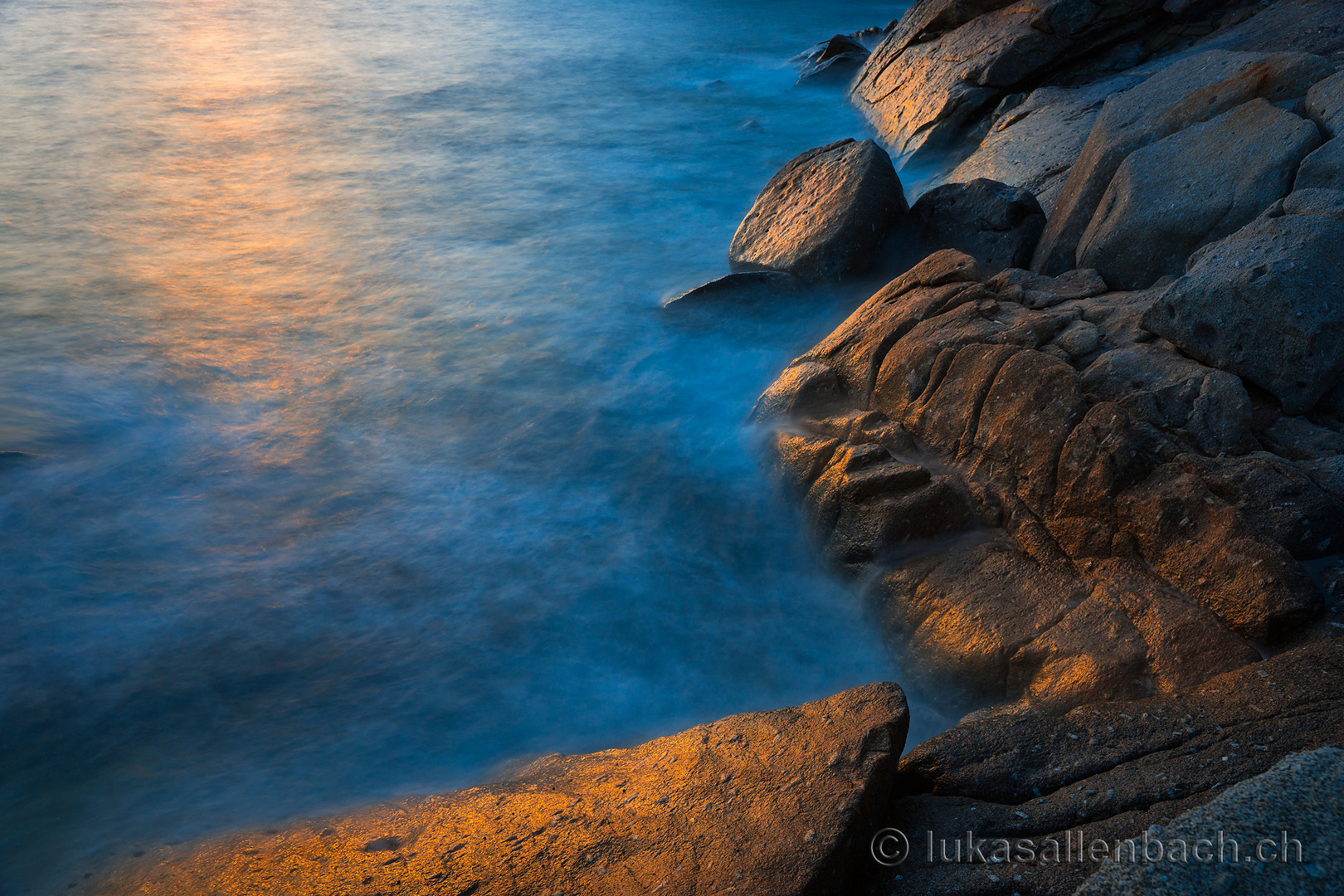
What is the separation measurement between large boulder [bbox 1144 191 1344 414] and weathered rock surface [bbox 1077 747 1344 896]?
2.31m

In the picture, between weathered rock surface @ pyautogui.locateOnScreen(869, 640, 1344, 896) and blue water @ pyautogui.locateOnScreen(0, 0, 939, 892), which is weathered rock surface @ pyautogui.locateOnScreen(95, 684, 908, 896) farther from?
blue water @ pyautogui.locateOnScreen(0, 0, 939, 892)

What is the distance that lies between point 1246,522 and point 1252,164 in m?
2.65

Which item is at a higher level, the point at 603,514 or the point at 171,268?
the point at 171,268

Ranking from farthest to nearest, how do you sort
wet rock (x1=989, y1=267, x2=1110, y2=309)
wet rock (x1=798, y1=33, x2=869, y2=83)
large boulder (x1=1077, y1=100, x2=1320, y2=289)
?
wet rock (x1=798, y1=33, x2=869, y2=83)
wet rock (x1=989, y1=267, x2=1110, y2=309)
large boulder (x1=1077, y1=100, x2=1320, y2=289)

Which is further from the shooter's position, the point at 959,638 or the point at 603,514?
the point at 603,514

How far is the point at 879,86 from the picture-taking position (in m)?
12.9

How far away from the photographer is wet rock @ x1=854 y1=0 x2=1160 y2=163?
9438mm

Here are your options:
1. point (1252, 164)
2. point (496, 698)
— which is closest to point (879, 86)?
point (1252, 164)

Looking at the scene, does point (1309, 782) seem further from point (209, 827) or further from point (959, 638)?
point (209, 827)

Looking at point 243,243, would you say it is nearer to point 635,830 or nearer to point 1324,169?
point 635,830

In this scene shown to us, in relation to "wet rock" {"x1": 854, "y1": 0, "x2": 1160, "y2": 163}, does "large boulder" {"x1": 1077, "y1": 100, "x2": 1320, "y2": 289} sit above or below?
below

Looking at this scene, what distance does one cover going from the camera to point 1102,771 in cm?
257

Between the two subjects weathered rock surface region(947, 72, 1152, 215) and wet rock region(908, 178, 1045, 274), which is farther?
weathered rock surface region(947, 72, 1152, 215)

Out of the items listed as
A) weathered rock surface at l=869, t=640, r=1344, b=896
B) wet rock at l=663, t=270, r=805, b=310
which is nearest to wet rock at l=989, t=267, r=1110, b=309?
wet rock at l=663, t=270, r=805, b=310
